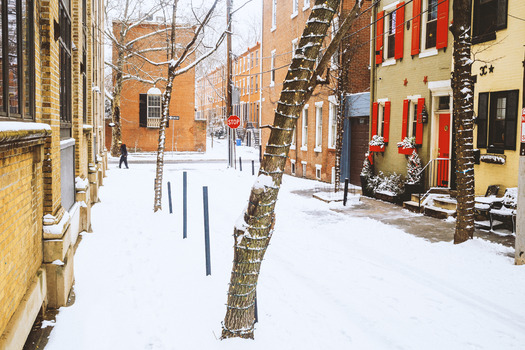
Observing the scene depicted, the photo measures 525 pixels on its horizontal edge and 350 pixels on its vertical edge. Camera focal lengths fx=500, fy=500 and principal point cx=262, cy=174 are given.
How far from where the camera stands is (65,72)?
9008 mm

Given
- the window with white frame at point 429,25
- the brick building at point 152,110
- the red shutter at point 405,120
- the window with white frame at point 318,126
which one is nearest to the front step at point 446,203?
the red shutter at point 405,120

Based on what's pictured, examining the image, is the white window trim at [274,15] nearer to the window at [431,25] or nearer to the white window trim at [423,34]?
the white window trim at [423,34]

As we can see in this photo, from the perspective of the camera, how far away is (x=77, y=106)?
32.9 ft

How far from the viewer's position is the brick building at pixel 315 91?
833 inches

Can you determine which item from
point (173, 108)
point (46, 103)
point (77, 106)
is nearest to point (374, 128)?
point (77, 106)

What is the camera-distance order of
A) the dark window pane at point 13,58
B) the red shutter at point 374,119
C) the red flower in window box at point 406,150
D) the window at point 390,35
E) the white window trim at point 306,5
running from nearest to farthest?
the dark window pane at point 13,58 < the red flower in window box at point 406,150 < the window at point 390,35 < the red shutter at point 374,119 < the white window trim at point 306,5

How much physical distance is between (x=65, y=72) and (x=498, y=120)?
9.97 metres

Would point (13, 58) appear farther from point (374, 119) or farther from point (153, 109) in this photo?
point (153, 109)

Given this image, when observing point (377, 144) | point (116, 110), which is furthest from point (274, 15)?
point (377, 144)

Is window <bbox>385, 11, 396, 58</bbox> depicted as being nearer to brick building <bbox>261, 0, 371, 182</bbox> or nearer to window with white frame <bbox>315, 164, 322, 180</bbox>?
brick building <bbox>261, 0, 371, 182</bbox>

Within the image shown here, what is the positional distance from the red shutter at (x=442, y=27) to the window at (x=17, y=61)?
1233cm

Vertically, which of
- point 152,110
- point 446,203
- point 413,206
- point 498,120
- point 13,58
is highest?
point 152,110

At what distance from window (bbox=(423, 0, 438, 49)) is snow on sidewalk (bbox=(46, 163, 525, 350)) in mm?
6552

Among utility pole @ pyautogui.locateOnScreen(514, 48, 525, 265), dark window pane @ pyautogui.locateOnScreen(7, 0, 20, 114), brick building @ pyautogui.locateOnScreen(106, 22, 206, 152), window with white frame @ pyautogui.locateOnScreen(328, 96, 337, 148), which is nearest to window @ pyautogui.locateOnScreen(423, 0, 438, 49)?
window with white frame @ pyautogui.locateOnScreen(328, 96, 337, 148)
